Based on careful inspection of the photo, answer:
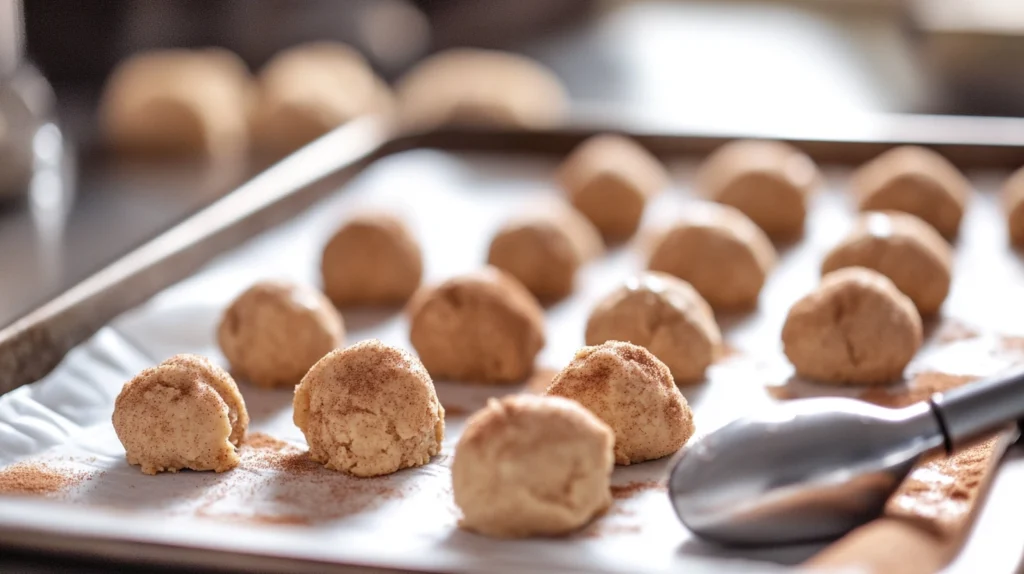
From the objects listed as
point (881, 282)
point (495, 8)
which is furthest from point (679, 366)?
point (495, 8)

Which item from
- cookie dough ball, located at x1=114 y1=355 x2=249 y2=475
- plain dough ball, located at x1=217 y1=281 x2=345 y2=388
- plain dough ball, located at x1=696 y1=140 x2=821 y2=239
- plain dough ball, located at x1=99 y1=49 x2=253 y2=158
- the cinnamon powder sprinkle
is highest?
plain dough ball, located at x1=99 y1=49 x2=253 y2=158

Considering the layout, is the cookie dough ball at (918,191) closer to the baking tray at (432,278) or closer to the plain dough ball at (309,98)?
the baking tray at (432,278)

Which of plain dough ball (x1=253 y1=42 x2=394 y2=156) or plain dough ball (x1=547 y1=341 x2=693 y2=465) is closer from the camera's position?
plain dough ball (x1=547 y1=341 x2=693 y2=465)

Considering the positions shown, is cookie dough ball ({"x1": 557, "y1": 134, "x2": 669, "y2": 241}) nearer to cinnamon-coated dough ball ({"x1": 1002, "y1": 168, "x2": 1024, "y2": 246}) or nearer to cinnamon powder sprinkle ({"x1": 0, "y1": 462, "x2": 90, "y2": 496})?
cinnamon-coated dough ball ({"x1": 1002, "y1": 168, "x2": 1024, "y2": 246})

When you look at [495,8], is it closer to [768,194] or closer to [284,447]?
[768,194]

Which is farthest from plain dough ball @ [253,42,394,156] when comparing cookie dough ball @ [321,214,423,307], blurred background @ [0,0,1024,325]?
cookie dough ball @ [321,214,423,307]
